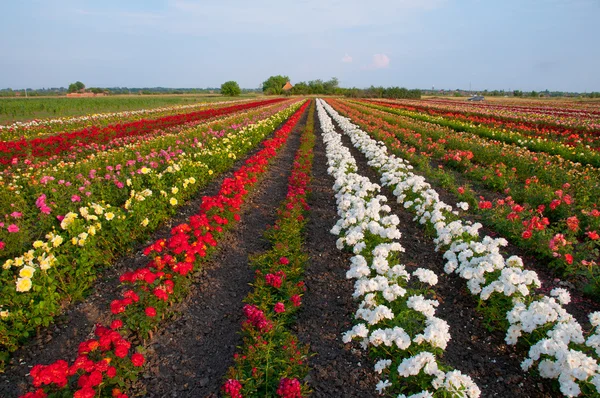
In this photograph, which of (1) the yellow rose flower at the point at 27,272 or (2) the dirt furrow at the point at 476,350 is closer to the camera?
(2) the dirt furrow at the point at 476,350

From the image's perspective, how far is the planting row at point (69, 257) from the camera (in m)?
3.81

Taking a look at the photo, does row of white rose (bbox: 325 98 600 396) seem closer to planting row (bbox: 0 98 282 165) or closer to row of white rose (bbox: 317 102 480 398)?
row of white rose (bbox: 317 102 480 398)

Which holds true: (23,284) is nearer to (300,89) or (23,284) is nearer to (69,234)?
(69,234)

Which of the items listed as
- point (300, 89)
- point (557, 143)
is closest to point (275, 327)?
point (557, 143)

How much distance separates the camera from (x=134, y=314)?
3916 mm

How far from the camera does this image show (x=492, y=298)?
13.7 ft

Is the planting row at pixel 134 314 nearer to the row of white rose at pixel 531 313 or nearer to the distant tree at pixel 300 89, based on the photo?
the row of white rose at pixel 531 313

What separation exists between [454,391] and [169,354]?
9.83ft

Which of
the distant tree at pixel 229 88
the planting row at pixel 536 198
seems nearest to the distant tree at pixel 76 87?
the distant tree at pixel 229 88

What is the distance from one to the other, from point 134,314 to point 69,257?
1.74 meters

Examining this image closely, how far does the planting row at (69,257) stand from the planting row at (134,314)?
0.69 meters

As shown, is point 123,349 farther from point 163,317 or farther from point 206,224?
point 206,224

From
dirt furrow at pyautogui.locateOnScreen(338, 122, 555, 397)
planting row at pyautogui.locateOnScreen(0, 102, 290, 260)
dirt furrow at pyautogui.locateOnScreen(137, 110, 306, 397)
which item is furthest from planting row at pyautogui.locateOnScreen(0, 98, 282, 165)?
dirt furrow at pyautogui.locateOnScreen(338, 122, 555, 397)

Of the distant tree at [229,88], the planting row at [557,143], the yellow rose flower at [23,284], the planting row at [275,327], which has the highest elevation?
the distant tree at [229,88]
